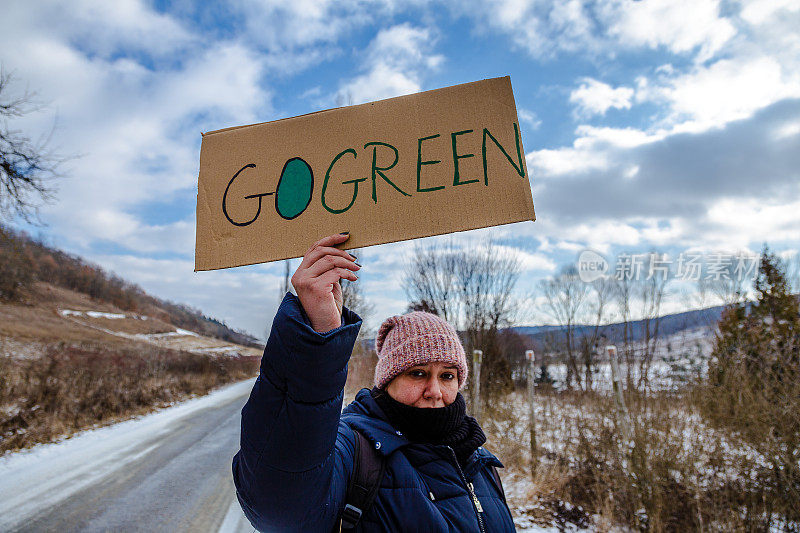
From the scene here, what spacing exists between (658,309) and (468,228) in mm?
9757

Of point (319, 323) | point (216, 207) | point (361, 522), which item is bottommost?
point (361, 522)

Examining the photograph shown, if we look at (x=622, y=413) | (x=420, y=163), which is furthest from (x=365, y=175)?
(x=622, y=413)

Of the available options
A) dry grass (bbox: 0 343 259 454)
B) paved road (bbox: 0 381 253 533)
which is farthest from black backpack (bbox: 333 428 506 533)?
dry grass (bbox: 0 343 259 454)

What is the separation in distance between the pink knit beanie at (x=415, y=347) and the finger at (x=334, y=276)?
0.60 m

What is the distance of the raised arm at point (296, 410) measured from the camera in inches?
38.4

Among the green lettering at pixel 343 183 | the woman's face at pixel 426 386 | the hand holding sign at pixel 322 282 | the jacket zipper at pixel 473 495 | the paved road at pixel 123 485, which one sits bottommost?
the paved road at pixel 123 485

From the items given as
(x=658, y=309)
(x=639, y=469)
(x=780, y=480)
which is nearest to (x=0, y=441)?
(x=639, y=469)

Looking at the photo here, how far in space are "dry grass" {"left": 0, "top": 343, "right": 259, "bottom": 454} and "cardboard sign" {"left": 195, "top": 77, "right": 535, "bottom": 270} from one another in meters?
9.13

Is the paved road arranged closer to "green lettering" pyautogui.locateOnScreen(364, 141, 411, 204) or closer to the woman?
the woman

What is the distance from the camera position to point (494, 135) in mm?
1410

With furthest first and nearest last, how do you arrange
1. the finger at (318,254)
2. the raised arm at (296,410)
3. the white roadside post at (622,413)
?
the white roadside post at (622,413), the finger at (318,254), the raised arm at (296,410)

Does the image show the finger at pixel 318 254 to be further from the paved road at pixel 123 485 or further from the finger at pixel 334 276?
the paved road at pixel 123 485

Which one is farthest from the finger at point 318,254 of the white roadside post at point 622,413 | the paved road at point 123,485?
the white roadside post at point 622,413

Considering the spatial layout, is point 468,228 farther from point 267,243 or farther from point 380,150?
point 267,243
